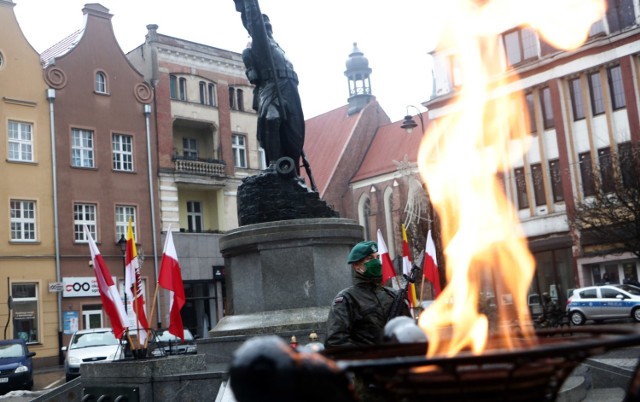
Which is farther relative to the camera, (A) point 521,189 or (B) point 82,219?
(A) point 521,189

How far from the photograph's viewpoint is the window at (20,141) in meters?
31.5

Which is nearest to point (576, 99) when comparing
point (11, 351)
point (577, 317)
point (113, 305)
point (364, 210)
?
point (577, 317)

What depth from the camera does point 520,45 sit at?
39.4m

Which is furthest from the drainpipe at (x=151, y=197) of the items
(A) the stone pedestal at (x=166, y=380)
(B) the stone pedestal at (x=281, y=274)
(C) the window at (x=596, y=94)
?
(A) the stone pedestal at (x=166, y=380)

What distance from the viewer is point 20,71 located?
32188 millimetres

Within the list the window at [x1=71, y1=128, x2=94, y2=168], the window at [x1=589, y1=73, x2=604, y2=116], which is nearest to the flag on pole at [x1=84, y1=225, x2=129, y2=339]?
the window at [x1=71, y1=128, x2=94, y2=168]

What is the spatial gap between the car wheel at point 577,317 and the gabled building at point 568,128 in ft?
18.2

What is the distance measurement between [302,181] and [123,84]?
26.4 m

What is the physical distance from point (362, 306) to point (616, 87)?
111ft

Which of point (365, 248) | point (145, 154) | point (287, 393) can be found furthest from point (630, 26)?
point (287, 393)

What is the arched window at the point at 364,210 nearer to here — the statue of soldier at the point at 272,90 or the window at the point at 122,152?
the window at the point at 122,152

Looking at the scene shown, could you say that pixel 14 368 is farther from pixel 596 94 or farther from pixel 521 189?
pixel 596 94

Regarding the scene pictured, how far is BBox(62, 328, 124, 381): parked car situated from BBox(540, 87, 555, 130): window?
25279mm

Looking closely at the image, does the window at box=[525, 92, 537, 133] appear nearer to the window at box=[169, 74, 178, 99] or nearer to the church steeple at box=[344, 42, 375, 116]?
the window at box=[169, 74, 178, 99]
